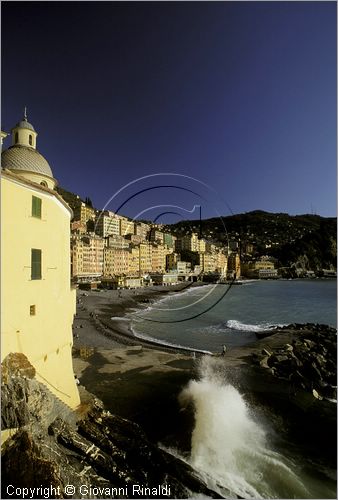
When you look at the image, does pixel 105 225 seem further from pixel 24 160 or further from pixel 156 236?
pixel 24 160

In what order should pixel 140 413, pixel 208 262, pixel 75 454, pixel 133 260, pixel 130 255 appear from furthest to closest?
1. pixel 208 262
2. pixel 133 260
3. pixel 130 255
4. pixel 140 413
5. pixel 75 454

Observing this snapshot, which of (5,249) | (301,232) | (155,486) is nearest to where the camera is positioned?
(5,249)

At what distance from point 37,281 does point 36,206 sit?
1.85m

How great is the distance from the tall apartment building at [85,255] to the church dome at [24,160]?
44.5m

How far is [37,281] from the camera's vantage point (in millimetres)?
6543

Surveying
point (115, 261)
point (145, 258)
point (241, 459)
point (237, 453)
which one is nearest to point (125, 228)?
point (145, 258)

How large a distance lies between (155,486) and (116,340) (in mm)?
16820

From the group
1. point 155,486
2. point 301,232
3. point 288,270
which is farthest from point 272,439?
point 301,232

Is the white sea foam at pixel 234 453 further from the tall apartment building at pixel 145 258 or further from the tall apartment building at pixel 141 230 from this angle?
the tall apartment building at pixel 141 230

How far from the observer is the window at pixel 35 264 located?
6363mm

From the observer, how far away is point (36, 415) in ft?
19.7

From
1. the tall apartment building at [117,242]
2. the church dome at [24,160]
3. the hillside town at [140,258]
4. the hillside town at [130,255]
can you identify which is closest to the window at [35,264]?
the church dome at [24,160]

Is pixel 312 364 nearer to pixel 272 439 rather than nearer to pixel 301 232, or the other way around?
pixel 272 439

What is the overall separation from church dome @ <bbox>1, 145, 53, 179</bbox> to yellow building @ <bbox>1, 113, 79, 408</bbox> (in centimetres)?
402
